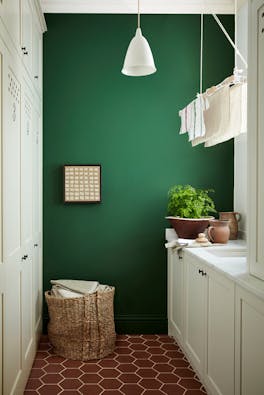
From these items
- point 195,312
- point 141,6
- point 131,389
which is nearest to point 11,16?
point 141,6

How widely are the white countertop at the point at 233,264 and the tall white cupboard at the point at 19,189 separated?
1094 mm

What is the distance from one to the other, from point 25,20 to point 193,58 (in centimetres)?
172

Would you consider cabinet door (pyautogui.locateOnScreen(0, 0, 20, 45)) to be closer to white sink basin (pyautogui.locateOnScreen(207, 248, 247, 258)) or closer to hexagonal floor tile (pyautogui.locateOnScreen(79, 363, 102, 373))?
white sink basin (pyautogui.locateOnScreen(207, 248, 247, 258))

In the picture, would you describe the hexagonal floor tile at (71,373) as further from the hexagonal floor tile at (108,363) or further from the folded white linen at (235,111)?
the folded white linen at (235,111)

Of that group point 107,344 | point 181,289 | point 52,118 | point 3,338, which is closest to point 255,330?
point 3,338

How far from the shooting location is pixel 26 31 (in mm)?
2971

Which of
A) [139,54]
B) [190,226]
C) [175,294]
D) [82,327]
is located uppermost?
[139,54]

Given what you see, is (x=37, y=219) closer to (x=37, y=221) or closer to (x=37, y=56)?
(x=37, y=221)

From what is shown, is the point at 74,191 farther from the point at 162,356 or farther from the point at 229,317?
the point at 229,317

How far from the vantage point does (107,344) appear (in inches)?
138

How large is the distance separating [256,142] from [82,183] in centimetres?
219

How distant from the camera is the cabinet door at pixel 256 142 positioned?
6.52ft

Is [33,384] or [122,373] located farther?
[122,373]

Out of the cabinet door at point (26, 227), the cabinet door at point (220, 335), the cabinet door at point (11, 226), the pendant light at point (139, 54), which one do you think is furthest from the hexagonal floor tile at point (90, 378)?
the pendant light at point (139, 54)
